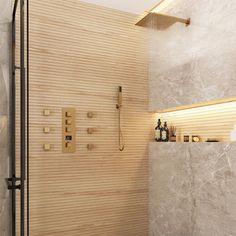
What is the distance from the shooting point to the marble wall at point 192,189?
1995 millimetres

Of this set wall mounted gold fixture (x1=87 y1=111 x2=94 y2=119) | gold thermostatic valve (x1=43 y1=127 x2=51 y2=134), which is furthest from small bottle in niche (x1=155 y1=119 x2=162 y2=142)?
gold thermostatic valve (x1=43 y1=127 x2=51 y2=134)

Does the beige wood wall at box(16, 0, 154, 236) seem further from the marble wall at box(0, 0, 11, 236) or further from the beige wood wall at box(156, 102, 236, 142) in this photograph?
the beige wood wall at box(156, 102, 236, 142)

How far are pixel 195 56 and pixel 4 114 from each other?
5.25 ft

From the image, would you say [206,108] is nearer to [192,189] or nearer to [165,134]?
[165,134]

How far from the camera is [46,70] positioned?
2.47 meters

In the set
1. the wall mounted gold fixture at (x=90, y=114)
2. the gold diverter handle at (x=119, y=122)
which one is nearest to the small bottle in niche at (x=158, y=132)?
the gold diverter handle at (x=119, y=122)

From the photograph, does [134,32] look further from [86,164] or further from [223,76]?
[86,164]

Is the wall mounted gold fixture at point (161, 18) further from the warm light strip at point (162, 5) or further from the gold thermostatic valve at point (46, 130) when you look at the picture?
the gold thermostatic valve at point (46, 130)

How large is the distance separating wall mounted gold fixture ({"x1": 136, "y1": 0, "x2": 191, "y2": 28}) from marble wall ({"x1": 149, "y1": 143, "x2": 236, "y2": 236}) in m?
1.08

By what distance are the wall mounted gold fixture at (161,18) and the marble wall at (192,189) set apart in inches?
42.5

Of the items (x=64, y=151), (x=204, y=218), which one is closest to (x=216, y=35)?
(x=204, y=218)

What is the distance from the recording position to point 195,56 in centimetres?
236

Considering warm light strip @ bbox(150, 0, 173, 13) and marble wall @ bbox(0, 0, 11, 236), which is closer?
marble wall @ bbox(0, 0, 11, 236)

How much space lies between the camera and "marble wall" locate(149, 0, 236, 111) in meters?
Result: 2.04
